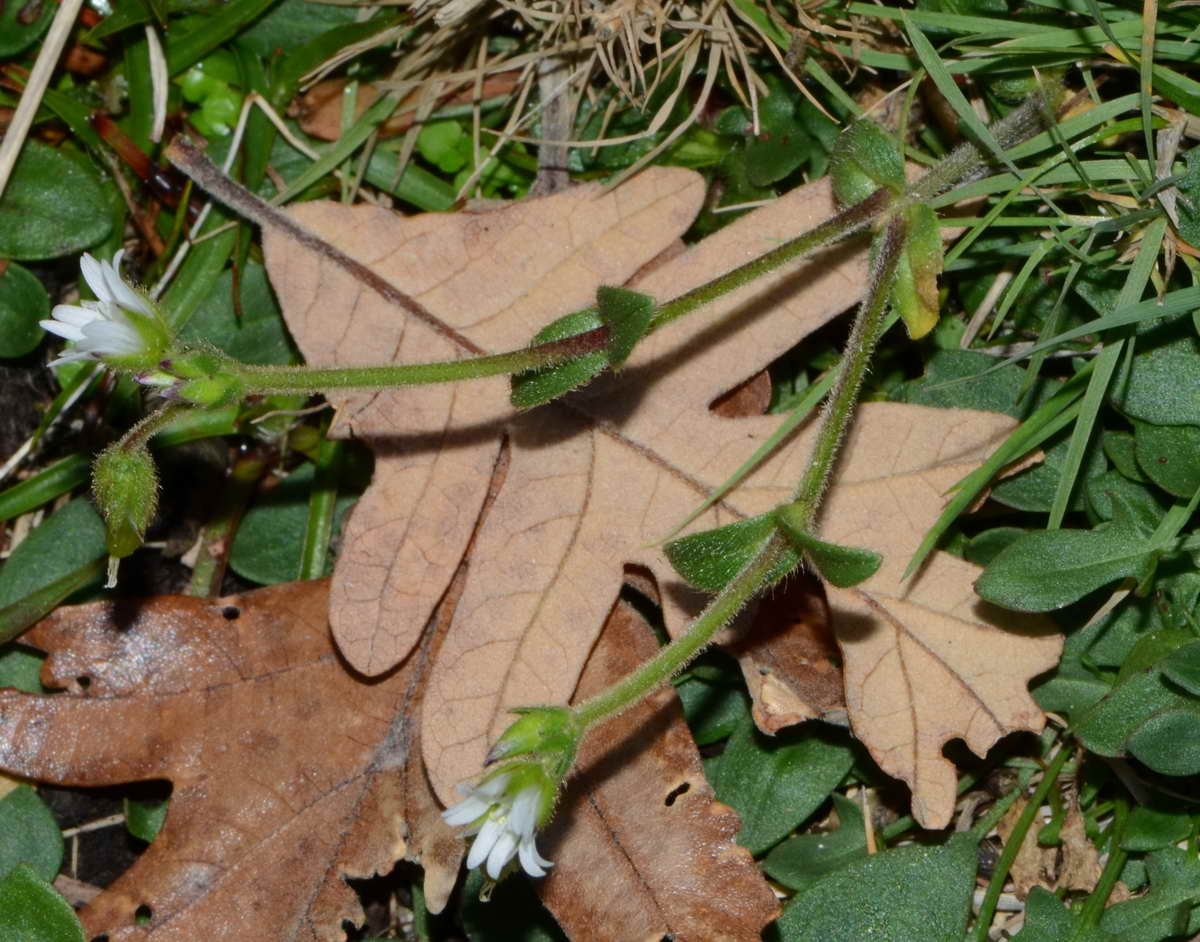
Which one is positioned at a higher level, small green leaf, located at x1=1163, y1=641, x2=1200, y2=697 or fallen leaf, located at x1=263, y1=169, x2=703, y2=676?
fallen leaf, located at x1=263, y1=169, x2=703, y2=676

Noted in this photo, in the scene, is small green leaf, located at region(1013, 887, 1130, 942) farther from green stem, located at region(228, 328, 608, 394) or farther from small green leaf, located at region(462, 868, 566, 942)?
green stem, located at region(228, 328, 608, 394)

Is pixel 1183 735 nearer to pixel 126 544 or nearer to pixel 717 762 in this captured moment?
pixel 717 762

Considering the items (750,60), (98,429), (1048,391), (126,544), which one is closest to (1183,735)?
(1048,391)

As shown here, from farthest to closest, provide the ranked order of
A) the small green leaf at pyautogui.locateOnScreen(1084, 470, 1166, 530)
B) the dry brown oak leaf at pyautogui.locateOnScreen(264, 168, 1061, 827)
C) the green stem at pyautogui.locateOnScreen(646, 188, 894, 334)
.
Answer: the small green leaf at pyautogui.locateOnScreen(1084, 470, 1166, 530)
the dry brown oak leaf at pyautogui.locateOnScreen(264, 168, 1061, 827)
the green stem at pyautogui.locateOnScreen(646, 188, 894, 334)

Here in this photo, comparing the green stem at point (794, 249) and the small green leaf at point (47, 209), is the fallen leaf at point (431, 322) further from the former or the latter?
the small green leaf at point (47, 209)

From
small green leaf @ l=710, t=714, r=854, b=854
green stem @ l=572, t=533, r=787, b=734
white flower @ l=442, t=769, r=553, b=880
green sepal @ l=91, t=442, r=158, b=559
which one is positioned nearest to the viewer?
white flower @ l=442, t=769, r=553, b=880

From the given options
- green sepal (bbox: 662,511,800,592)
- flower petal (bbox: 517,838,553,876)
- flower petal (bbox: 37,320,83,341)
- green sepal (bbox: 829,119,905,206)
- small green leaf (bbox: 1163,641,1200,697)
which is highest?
flower petal (bbox: 37,320,83,341)

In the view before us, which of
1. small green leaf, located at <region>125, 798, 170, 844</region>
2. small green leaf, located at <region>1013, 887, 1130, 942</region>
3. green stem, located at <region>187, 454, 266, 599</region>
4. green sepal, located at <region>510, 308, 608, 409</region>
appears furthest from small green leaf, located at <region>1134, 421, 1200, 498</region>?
Result: small green leaf, located at <region>125, 798, 170, 844</region>
